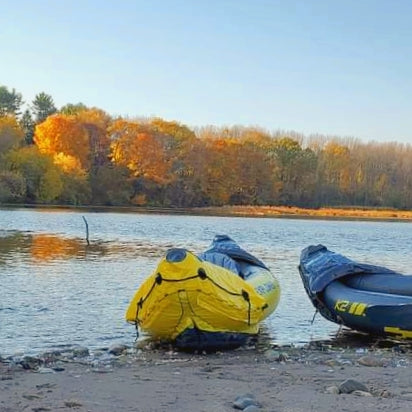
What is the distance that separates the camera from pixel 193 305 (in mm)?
11180

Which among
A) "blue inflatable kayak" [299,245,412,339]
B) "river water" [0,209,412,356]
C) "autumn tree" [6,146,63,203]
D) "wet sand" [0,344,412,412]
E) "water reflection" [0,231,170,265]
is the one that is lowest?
"water reflection" [0,231,170,265]

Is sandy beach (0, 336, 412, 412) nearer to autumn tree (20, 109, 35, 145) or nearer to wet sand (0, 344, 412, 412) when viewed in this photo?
wet sand (0, 344, 412, 412)

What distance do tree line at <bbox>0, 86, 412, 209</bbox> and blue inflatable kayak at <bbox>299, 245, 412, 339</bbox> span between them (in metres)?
62.6

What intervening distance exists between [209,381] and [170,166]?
82.1 meters

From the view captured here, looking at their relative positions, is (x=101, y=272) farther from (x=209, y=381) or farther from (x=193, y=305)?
(x=209, y=381)

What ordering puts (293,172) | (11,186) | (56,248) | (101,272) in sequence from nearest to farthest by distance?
(101,272)
(56,248)
(11,186)
(293,172)

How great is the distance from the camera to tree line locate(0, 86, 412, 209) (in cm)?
8100

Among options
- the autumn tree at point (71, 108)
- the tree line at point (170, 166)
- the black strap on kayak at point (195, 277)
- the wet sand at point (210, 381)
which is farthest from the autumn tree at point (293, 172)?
the wet sand at point (210, 381)

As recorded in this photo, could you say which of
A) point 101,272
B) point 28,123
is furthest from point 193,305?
point 28,123

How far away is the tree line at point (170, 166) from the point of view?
8100 cm

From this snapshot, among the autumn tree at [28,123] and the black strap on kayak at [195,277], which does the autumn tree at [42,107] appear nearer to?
the autumn tree at [28,123]

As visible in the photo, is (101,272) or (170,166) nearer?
(101,272)

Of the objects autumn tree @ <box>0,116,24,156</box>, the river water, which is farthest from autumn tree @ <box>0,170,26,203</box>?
the river water

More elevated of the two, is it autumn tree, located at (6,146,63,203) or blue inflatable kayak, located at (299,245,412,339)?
autumn tree, located at (6,146,63,203)
